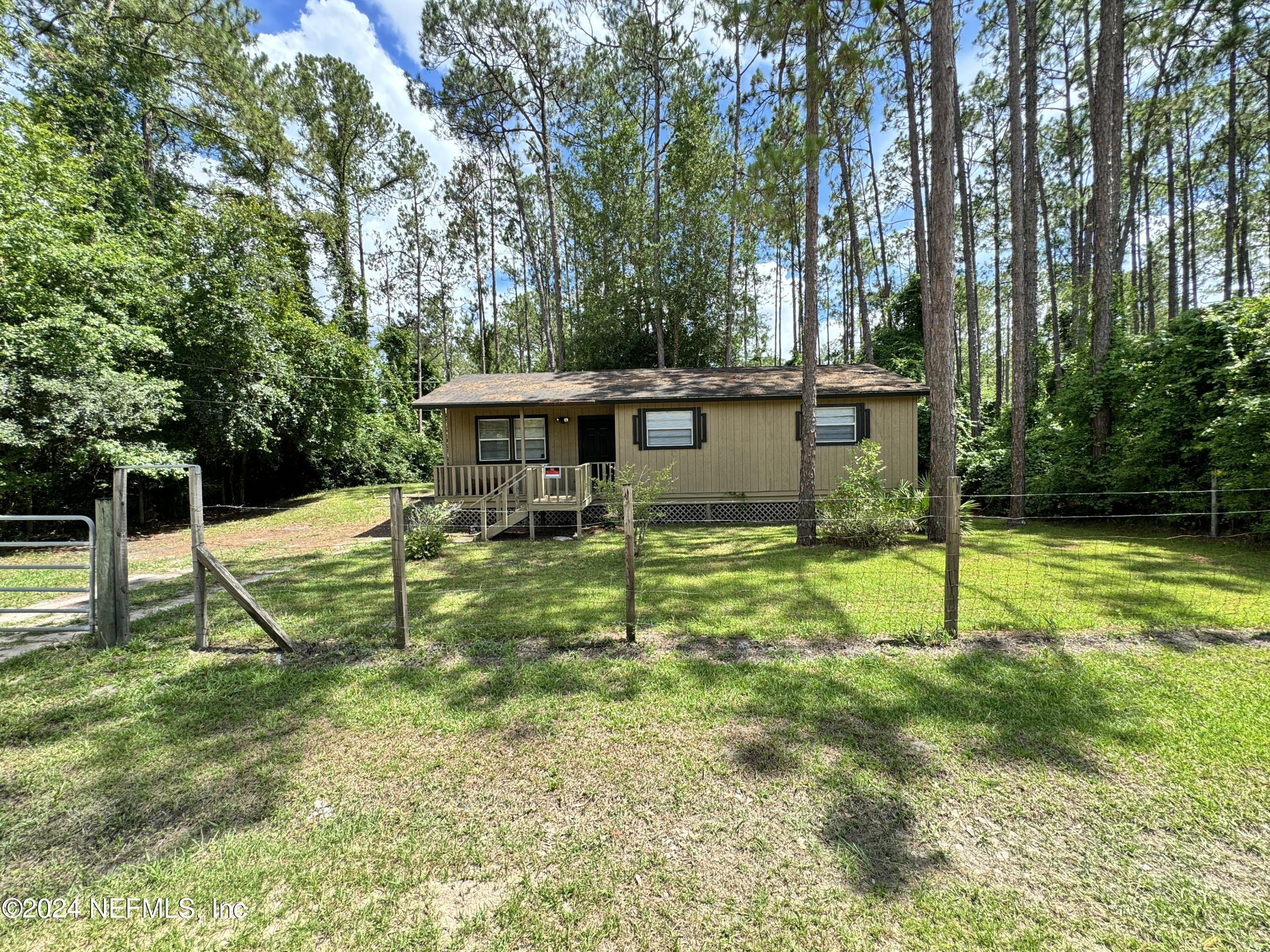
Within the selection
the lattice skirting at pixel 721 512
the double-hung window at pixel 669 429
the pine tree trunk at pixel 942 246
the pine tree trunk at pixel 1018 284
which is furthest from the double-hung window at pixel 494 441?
the pine tree trunk at pixel 1018 284

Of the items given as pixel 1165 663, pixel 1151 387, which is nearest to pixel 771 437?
pixel 1151 387

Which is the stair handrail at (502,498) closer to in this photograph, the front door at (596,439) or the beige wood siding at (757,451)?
the front door at (596,439)

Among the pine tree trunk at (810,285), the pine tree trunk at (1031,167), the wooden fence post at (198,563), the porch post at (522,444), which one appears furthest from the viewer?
the pine tree trunk at (1031,167)

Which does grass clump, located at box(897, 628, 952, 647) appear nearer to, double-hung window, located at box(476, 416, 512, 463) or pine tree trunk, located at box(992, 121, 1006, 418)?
double-hung window, located at box(476, 416, 512, 463)

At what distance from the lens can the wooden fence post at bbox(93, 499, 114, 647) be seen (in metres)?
3.99

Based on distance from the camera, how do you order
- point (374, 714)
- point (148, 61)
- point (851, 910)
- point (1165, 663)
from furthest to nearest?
point (148, 61)
point (1165, 663)
point (374, 714)
point (851, 910)

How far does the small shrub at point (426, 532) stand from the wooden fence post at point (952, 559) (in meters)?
6.97

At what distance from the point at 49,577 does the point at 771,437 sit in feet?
39.8

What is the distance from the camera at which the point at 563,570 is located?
6.93 metres

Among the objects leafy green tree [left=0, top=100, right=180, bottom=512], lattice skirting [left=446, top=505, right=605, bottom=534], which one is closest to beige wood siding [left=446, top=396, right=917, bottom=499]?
lattice skirting [left=446, top=505, right=605, bottom=534]

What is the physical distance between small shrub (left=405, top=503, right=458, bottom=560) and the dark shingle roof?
131 inches

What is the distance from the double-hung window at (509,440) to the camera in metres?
12.2

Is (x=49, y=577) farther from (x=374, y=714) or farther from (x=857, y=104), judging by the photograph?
(x=857, y=104)

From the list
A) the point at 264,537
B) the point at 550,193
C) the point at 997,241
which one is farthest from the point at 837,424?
the point at 997,241
